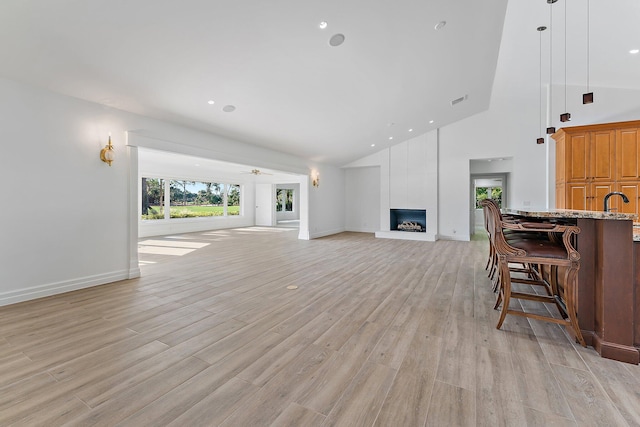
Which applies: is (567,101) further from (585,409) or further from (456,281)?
(585,409)

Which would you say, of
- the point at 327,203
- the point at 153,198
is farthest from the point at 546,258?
the point at 153,198

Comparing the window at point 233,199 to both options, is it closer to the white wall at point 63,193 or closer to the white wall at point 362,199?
the white wall at point 362,199

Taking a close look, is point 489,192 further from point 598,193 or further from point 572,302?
point 572,302

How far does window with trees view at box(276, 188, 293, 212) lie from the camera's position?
51.3 feet

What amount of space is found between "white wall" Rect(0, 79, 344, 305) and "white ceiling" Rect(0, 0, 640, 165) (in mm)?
248

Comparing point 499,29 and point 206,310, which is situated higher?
point 499,29

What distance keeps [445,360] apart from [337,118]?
4913mm

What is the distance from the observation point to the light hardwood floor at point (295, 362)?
1466 mm

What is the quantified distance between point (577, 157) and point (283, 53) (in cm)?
612

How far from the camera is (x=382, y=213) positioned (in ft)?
30.3

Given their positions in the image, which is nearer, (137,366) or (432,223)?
(137,366)

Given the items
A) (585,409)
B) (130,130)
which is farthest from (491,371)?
(130,130)

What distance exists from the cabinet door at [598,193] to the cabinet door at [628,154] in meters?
0.21

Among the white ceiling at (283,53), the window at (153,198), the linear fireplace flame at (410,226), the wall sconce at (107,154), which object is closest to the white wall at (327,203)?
the linear fireplace flame at (410,226)
